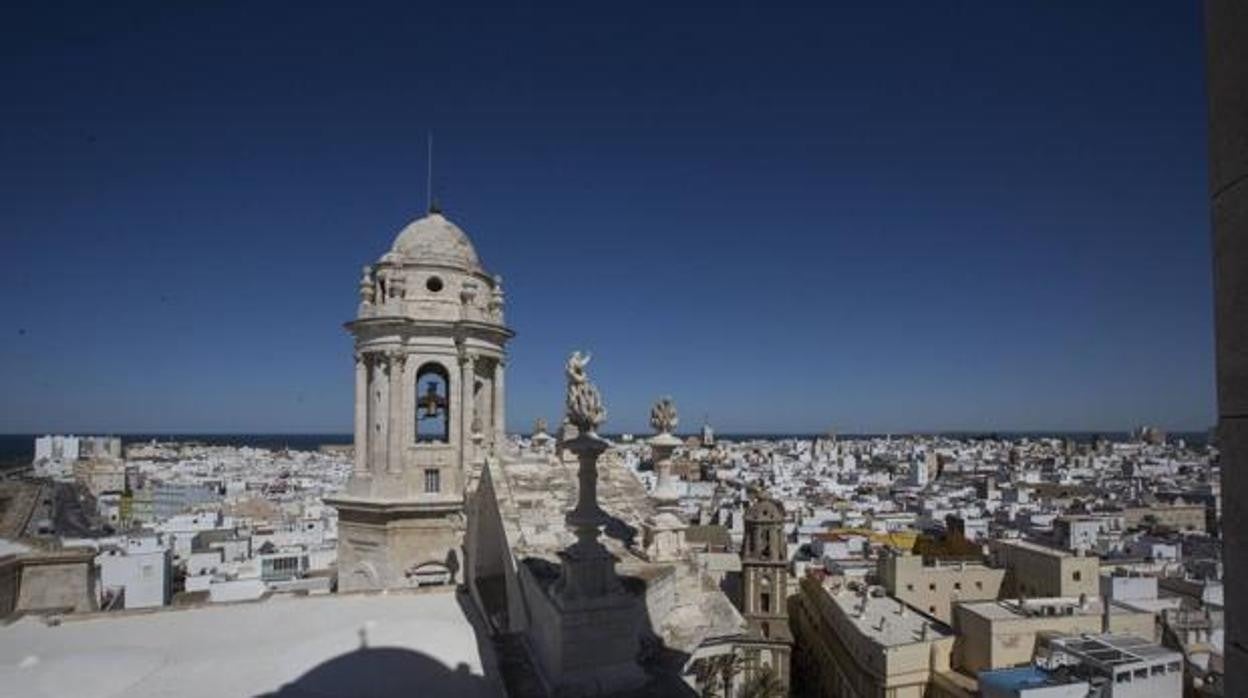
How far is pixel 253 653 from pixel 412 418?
264 inches

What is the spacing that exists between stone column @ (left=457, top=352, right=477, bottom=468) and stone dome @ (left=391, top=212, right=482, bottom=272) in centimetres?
201

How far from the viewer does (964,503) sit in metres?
64.4

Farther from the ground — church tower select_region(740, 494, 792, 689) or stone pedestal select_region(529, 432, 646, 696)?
stone pedestal select_region(529, 432, 646, 696)

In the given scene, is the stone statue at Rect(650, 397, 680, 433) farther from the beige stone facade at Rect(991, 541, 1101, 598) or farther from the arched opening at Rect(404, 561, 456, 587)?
the beige stone facade at Rect(991, 541, 1101, 598)

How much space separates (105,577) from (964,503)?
65.8m

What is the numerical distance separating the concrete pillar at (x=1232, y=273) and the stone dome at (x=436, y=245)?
520 inches

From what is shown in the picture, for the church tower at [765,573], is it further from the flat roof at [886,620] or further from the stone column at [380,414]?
the stone column at [380,414]

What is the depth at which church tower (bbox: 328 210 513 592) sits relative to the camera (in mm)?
13086

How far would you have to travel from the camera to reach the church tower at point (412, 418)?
42.9 feet

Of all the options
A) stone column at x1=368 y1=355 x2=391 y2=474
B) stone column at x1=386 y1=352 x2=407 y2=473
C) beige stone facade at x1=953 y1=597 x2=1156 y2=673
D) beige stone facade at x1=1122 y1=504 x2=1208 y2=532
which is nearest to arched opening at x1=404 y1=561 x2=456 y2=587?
stone column at x1=386 y1=352 x2=407 y2=473

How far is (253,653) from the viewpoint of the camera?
23.2ft

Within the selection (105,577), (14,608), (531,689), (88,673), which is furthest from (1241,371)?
(105,577)

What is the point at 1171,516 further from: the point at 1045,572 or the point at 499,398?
the point at 499,398

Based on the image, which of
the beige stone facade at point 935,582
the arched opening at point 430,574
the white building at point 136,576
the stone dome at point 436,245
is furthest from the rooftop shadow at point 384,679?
the beige stone facade at point 935,582
